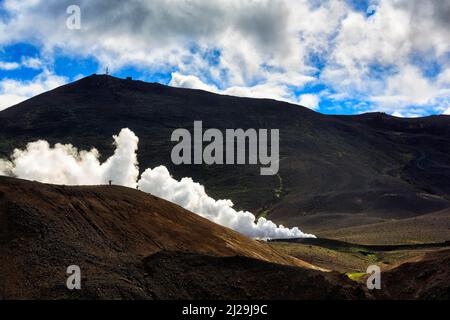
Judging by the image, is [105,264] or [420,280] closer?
[105,264]

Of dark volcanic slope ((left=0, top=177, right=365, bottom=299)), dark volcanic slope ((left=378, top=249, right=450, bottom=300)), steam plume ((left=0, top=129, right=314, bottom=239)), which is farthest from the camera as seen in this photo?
steam plume ((left=0, top=129, right=314, bottom=239))

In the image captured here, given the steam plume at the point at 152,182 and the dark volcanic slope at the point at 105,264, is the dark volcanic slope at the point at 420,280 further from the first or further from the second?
the steam plume at the point at 152,182

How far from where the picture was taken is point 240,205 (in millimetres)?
186000

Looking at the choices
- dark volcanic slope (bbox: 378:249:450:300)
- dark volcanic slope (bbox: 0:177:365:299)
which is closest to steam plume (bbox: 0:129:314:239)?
dark volcanic slope (bbox: 378:249:450:300)

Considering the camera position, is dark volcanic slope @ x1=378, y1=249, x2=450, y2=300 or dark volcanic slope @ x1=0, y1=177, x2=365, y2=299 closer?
dark volcanic slope @ x1=0, y1=177, x2=365, y2=299

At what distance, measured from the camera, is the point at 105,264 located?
33.4 meters

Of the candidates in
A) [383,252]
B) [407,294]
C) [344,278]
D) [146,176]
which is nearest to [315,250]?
[383,252]

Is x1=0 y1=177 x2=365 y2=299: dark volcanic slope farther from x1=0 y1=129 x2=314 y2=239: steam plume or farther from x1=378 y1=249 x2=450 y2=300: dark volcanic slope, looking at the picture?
x1=0 y1=129 x2=314 y2=239: steam plume

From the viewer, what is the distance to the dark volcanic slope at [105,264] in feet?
100

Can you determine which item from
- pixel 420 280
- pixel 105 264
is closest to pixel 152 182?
pixel 420 280

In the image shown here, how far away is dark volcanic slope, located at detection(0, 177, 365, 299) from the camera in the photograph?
100ft

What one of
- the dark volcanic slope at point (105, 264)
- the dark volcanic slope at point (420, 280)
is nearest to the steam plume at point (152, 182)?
the dark volcanic slope at point (420, 280)

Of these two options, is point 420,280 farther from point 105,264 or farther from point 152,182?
point 152,182

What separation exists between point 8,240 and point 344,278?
19629 millimetres
